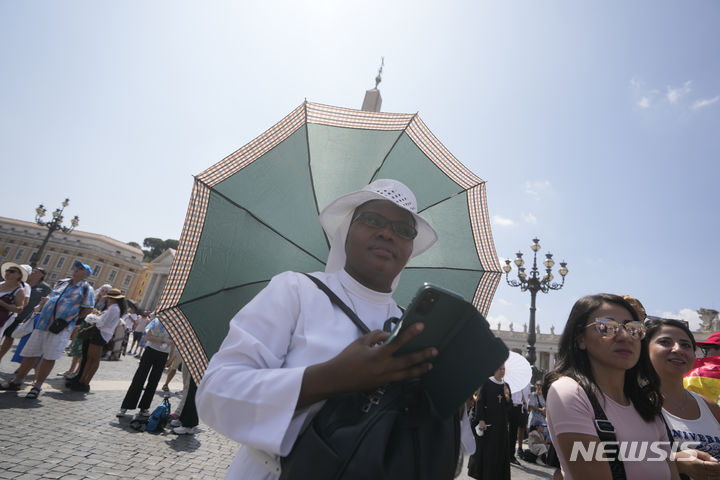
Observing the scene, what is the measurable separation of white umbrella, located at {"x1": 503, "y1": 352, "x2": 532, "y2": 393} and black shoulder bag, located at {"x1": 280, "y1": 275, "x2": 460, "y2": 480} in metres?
6.12

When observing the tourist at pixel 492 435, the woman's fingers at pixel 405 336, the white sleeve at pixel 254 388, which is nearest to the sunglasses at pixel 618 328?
the woman's fingers at pixel 405 336

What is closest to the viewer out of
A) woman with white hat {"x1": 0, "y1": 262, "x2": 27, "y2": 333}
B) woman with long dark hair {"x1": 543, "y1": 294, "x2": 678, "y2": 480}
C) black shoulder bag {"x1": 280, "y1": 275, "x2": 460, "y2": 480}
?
black shoulder bag {"x1": 280, "y1": 275, "x2": 460, "y2": 480}

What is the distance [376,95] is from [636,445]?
27392 mm

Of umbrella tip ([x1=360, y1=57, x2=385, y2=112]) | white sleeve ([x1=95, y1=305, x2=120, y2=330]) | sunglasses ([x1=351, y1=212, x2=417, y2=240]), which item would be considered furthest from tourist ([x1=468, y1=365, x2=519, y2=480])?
umbrella tip ([x1=360, y1=57, x2=385, y2=112])

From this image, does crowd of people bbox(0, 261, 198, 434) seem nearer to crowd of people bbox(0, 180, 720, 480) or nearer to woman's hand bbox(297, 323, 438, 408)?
crowd of people bbox(0, 180, 720, 480)

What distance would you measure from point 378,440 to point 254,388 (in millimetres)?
392

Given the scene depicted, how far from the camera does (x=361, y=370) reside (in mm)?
1008

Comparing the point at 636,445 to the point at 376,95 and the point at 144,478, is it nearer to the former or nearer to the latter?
the point at 144,478

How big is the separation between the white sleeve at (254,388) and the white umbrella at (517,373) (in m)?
6.32

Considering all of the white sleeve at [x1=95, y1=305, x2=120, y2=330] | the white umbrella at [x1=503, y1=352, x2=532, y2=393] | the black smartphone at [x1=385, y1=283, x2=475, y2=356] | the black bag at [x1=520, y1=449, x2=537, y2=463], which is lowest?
the black bag at [x1=520, y1=449, x2=537, y2=463]

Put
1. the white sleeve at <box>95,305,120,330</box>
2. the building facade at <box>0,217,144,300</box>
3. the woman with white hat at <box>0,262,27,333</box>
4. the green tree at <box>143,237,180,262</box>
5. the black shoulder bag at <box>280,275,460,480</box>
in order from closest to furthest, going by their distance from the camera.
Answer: the black shoulder bag at <box>280,275,460,480</box>, the woman with white hat at <box>0,262,27,333</box>, the white sleeve at <box>95,305,120,330</box>, the building facade at <box>0,217,144,300</box>, the green tree at <box>143,237,180,262</box>

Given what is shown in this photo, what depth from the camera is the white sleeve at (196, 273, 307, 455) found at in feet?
3.33

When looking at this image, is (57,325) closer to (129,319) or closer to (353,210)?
(353,210)

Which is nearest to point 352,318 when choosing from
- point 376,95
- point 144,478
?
point 144,478
